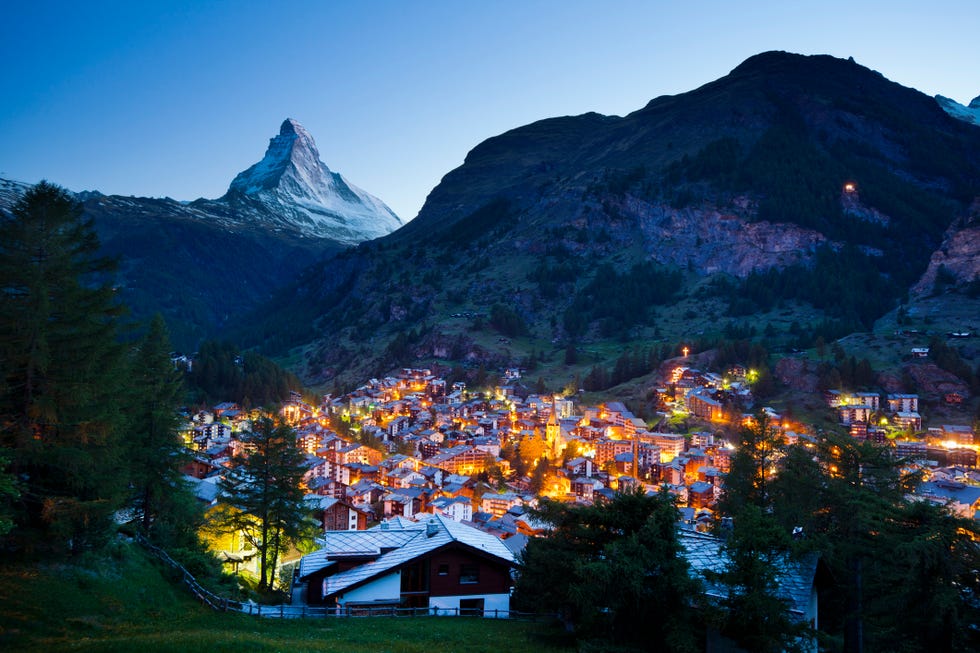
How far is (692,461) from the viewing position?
91.0m

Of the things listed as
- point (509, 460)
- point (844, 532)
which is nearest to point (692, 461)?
point (509, 460)

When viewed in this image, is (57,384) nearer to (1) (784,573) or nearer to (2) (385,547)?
(2) (385,547)

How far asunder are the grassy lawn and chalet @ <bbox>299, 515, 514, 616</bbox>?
259cm

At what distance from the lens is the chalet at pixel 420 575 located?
25.2 metres

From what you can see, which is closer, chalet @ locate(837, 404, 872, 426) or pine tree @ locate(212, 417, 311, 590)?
pine tree @ locate(212, 417, 311, 590)

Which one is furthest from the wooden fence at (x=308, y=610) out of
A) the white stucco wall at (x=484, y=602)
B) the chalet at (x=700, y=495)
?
the chalet at (x=700, y=495)

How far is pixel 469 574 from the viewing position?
26.7 metres

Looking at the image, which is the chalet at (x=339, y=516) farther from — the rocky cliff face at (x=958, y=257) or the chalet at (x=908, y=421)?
the rocky cliff face at (x=958, y=257)

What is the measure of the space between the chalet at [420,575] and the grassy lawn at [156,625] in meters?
2.59

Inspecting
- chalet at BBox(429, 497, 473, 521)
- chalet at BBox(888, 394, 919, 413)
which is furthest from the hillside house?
chalet at BBox(888, 394, 919, 413)

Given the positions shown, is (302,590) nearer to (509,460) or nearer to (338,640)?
(338,640)

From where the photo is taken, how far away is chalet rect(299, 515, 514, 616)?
2520 cm

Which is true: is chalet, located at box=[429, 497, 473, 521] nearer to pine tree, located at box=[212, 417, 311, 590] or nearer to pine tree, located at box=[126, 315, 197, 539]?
pine tree, located at box=[212, 417, 311, 590]

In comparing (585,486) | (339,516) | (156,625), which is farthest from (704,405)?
(156,625)
